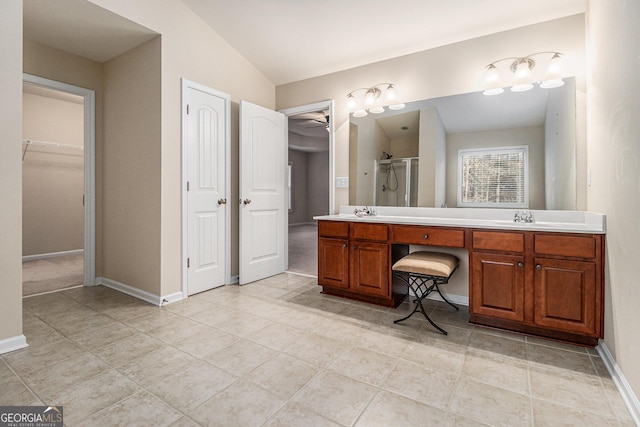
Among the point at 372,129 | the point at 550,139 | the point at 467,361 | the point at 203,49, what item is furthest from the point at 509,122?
the point at 203,49

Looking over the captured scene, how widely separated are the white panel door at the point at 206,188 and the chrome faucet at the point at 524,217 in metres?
2.83

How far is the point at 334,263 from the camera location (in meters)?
3.06

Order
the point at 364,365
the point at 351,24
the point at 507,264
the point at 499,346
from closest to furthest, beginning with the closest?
the point at 364,365, the point at 499,346, the point at 507,264, the point at 351,24

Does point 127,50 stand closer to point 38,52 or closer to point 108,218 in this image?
point 38,52

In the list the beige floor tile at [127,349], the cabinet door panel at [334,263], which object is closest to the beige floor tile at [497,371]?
the cabinet door panel at [334,263]

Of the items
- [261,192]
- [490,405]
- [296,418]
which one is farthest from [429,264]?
[261,192]

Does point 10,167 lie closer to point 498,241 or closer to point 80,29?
point 80,29

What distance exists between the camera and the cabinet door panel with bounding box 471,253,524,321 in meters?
2.19

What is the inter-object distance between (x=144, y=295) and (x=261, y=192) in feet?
5.31

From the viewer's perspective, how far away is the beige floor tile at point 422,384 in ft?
5.07

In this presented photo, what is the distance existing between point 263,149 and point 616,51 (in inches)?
122

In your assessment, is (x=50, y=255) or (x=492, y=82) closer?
(x=492, y=82)

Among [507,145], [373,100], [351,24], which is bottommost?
[507,145]

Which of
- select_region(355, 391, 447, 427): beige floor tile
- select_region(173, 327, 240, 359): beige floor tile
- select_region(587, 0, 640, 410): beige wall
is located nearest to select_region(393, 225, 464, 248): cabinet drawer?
select_region(587, 0, 640, 410): beige wall
